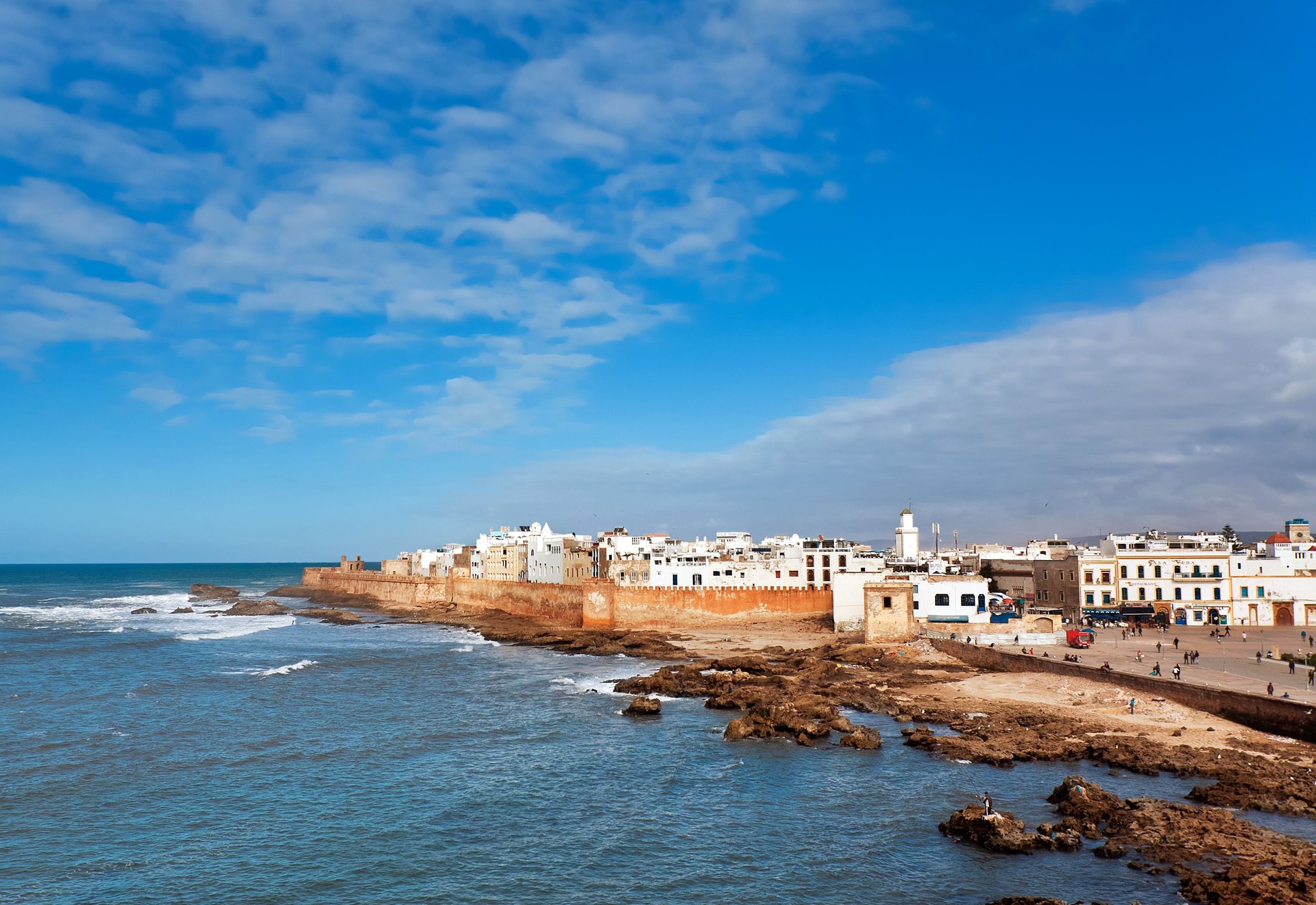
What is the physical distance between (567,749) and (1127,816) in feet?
64.3

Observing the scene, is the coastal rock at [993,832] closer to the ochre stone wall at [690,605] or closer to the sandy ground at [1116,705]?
the sandy ground at [1116,705]

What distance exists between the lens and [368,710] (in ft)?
141

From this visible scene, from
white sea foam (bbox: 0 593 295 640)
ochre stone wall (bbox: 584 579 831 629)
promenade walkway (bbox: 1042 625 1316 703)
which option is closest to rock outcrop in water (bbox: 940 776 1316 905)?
promenade walkway (bbox: 1042 625 1316 703)

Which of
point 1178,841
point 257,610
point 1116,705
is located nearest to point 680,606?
point 1116,705

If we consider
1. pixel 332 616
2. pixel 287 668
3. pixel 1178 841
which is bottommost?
pixel 287 668

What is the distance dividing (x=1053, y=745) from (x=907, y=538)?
57.8 metres

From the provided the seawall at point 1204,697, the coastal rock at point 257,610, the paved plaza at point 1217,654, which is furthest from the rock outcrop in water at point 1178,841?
the coastal rock at point 257,610

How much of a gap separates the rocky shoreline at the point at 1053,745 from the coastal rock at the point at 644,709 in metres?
0.07

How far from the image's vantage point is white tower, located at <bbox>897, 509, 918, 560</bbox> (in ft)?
286

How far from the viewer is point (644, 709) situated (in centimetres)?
4038

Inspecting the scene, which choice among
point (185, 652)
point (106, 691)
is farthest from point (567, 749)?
point (185, 652)

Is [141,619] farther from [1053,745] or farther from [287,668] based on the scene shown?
[1053,745]

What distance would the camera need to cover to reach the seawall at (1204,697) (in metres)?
30.5

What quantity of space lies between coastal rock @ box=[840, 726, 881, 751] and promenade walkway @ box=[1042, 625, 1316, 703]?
13240 millimetres
